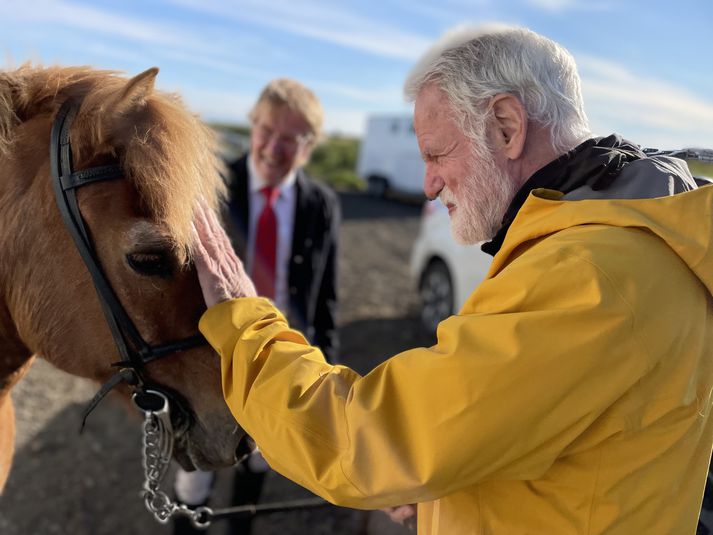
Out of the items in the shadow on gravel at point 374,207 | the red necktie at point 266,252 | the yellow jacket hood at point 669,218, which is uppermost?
the yellow jacket hood at point 669,218

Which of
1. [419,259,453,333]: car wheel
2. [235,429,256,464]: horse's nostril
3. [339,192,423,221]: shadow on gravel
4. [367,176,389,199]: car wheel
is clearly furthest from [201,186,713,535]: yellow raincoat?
[367,176,389,199]: car wheel

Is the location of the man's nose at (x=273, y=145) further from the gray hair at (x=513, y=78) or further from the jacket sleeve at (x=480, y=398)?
the jacket sleeve at (x=480, y=398)

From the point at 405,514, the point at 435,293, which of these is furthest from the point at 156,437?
the point at 435,293

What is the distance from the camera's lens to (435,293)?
6328 millimetres

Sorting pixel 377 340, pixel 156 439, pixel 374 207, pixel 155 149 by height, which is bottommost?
pixel 374 207

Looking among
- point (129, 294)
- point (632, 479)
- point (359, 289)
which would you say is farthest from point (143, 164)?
point (359, 289)

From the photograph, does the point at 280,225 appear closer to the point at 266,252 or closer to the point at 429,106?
the point at 266,252

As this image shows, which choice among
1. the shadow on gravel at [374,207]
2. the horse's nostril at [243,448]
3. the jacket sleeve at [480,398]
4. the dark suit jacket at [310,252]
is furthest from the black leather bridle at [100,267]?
the shadow on gravel at [374,207]

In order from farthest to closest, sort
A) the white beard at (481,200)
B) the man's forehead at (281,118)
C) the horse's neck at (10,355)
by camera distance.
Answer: the man's forehead at (281,118)
the horse's neck at (10,355)
the white beard at (481,200)

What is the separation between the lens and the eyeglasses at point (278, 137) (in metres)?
2.78

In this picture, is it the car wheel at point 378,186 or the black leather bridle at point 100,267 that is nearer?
the black leather bridle at point 100,267

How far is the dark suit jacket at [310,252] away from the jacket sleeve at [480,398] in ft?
5.57

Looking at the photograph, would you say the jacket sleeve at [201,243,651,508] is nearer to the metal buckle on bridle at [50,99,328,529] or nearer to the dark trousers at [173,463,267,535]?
the metal buckle on bridle at [50,99,328,529]

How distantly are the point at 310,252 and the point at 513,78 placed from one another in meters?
1.79
